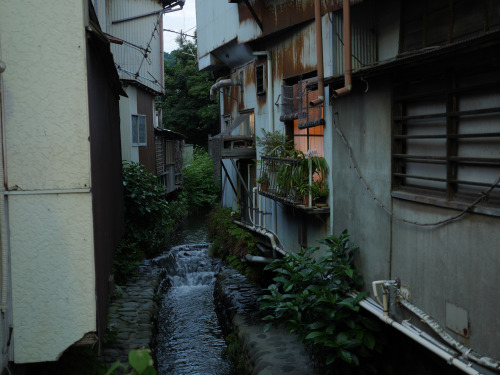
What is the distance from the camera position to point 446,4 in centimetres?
659

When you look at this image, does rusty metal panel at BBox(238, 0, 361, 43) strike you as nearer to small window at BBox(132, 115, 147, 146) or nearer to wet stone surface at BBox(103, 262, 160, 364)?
wet stone surface at BBox(103, 262, 160, 364)

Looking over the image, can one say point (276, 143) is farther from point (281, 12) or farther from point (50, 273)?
point (50, 273)

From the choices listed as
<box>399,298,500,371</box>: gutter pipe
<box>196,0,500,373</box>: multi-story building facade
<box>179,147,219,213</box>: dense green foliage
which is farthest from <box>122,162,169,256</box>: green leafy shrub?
<box>179,147,219,213</box>: dense green foliage

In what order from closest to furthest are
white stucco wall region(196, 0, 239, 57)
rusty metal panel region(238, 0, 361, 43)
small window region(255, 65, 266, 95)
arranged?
1. rusty metal panel region(238, 0, 361, 43)
2. small window region(255, 65, 266, 95)
3. white stucco wall region(196, 0, 239, 57)

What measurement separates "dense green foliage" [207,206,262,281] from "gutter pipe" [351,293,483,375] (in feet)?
25.2

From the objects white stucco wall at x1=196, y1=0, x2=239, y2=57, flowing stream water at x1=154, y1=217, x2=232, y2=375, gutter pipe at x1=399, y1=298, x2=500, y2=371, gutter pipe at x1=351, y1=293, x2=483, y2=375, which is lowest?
flowing stream water at x1=154, y1=217, x2=232, y2=375

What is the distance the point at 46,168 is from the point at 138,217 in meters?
12.2

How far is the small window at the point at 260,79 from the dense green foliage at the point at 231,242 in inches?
193

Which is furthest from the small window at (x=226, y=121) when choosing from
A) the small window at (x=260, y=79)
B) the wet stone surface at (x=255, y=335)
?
the wet stone surface at (x=255, y=335)

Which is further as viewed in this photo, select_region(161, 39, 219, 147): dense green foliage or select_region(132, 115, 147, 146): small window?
select_region(161, 39, 219, 147): dense green foliage

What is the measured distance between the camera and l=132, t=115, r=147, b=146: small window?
21594 millimetres

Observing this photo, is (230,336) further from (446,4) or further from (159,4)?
(159,4)

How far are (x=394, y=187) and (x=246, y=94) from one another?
10.0m

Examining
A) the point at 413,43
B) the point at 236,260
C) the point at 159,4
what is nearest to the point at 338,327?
the point at 413,43
